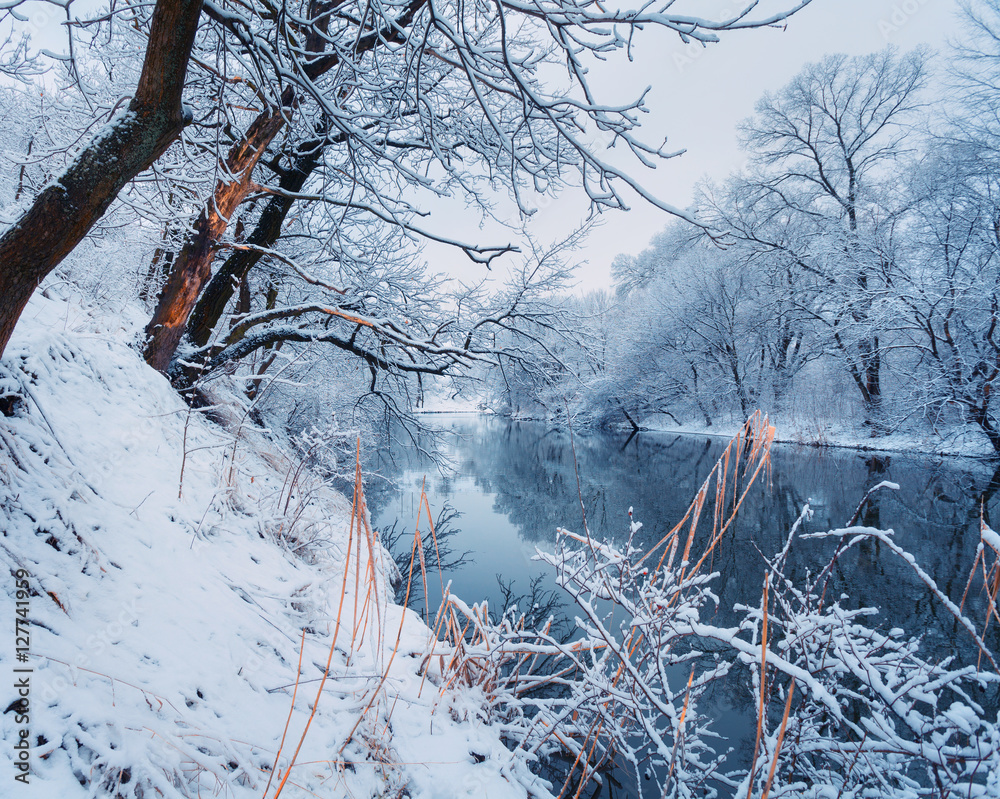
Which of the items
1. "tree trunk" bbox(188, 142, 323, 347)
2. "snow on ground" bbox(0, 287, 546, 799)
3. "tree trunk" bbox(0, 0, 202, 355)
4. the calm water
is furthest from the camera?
"tree trunk" bbox(188, 142, 323, 347)

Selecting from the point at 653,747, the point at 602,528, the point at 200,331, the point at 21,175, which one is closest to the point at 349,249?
the point at 200,331

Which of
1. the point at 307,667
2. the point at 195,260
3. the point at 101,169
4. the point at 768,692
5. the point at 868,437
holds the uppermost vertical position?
the point at 868,437

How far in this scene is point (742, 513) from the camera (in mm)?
6074

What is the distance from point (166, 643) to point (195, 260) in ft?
11.0

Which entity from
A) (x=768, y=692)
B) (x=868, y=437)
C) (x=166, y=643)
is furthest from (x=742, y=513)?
(x=868, y=437)

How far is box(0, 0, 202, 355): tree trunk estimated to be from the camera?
4.09 feet

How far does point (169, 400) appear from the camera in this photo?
301 centimetres

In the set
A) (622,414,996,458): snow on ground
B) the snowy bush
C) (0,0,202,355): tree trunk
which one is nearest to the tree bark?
(0,0,202,355): tree trunk

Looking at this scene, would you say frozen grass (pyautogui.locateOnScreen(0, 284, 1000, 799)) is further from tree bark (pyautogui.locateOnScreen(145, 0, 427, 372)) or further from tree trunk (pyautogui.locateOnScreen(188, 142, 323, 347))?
tree trunk (pyautogui.locateOnScreen(188, 142, 323, 347))

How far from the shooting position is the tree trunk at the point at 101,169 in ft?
4.09

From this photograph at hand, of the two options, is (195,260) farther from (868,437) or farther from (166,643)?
(868,437)

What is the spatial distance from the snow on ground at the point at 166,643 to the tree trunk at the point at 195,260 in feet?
3.11

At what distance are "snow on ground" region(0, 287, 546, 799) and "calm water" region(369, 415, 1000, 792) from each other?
1.34 metres

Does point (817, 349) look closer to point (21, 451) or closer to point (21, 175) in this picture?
point (21, 451)
